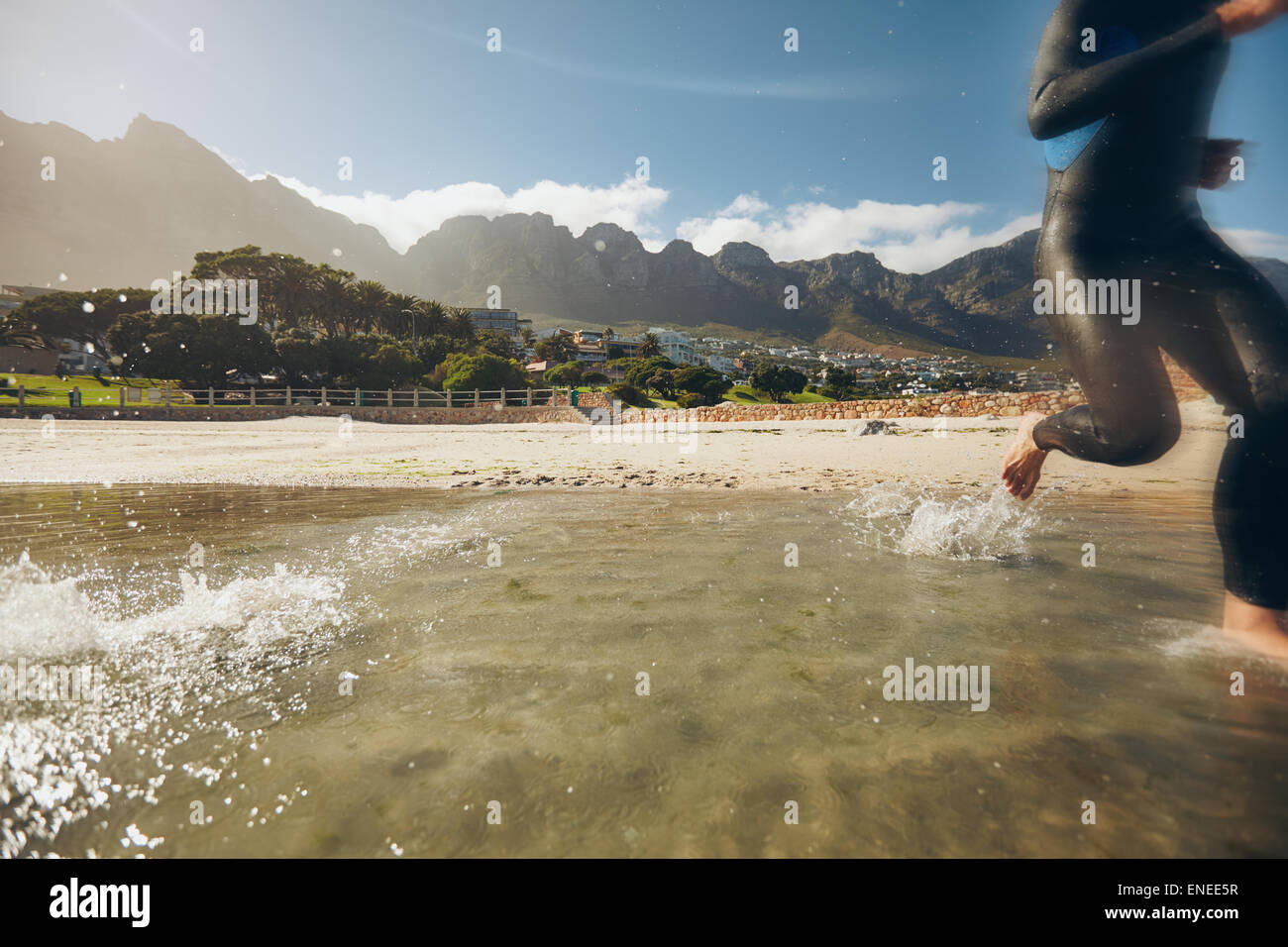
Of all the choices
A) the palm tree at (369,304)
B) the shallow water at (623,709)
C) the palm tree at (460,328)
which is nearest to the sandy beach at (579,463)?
the shallow water at (623,709)

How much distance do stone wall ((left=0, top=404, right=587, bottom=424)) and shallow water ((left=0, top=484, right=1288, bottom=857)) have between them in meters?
28.1

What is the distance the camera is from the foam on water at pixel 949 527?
445 cm

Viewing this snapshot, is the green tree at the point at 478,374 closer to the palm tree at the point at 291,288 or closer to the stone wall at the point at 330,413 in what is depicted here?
the stone wall at the point at 330,413

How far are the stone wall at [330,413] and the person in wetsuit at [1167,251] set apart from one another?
96.7 feet

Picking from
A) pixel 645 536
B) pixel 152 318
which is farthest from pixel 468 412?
pixel 645 536

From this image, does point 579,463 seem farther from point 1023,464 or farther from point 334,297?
point 334,297

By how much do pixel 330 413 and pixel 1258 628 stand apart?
35.2 m

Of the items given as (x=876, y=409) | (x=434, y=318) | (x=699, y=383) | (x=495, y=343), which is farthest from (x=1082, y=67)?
(x=495, y=343)

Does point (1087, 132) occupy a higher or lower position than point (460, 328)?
lower

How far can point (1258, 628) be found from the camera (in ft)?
6.93

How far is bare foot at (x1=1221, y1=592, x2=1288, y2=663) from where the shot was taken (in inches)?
81.5

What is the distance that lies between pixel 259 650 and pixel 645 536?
295 cm

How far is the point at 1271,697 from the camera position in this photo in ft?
6.37
